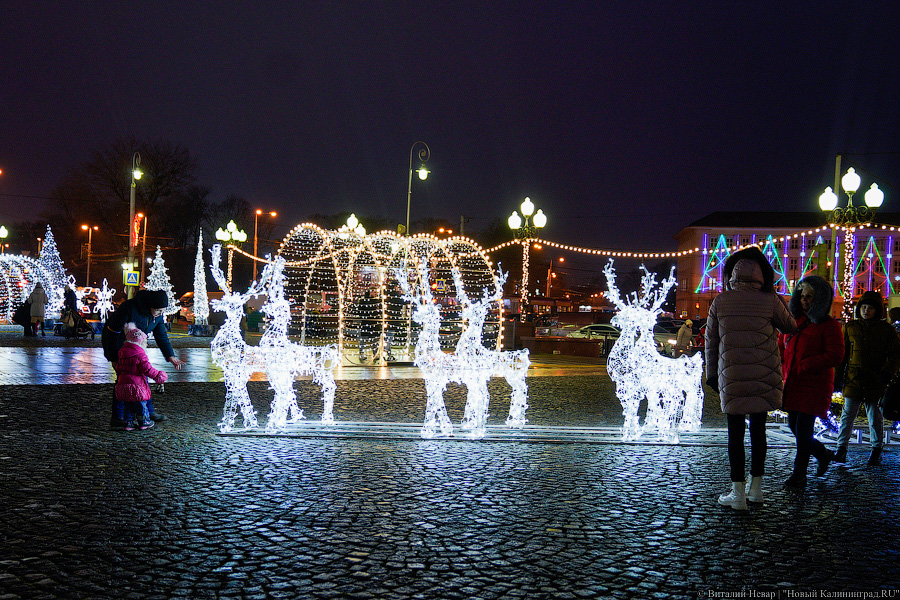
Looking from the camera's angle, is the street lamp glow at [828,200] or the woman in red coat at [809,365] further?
the street lamp glow at [828,200]

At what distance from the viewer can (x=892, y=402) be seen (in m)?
7.32

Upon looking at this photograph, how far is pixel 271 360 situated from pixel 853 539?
592 cm

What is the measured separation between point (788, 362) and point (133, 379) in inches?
259

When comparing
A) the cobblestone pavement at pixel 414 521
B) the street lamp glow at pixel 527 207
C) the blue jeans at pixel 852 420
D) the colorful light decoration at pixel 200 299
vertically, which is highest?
the street lamp glow at pixel 527 207

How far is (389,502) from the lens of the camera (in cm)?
538

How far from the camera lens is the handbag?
7.30m

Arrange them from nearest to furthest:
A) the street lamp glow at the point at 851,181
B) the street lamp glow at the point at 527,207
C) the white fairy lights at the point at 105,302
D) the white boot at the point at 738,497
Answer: the white boot at the point at 738,497 < the street lamp glow at the point at 851,181 < the street lamp glow at the point at 527,207 < the white fairy lights at the point at 105,302

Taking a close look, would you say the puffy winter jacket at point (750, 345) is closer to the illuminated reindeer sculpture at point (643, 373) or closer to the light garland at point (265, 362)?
the illuminated reindeer sculpture at point (643, 373)

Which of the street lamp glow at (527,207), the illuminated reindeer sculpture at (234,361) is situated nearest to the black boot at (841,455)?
the illuminated reindeer sculpture at (234,361)

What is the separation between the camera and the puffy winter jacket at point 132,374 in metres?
8.15

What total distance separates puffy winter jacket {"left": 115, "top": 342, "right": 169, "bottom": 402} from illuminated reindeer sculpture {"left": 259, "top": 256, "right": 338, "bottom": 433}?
1.28 meters

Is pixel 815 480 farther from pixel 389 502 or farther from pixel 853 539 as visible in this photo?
pixel 389 502

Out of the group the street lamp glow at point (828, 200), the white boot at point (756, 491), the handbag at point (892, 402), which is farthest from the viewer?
the street lamp glow at point (828, 200)

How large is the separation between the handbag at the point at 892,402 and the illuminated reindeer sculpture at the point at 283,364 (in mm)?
5735
